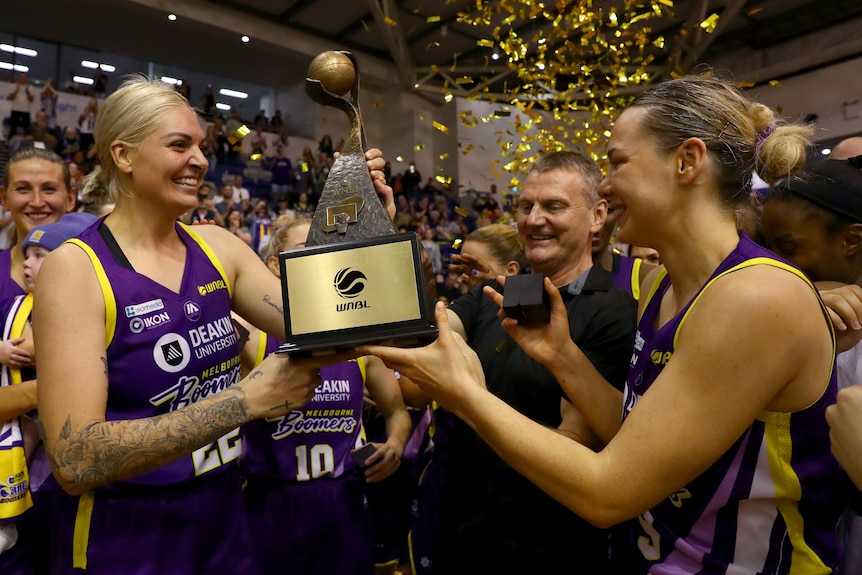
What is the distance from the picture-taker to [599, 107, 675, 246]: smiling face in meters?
1.52

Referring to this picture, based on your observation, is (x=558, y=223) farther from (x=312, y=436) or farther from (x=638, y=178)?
(x=312, y=436)

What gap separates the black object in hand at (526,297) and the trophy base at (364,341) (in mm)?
251

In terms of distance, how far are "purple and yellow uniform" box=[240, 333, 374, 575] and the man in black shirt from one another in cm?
53

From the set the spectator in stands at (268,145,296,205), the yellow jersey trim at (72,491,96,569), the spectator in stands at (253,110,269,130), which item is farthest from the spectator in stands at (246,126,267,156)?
the yellow jersey trim at (72,491,96,569)

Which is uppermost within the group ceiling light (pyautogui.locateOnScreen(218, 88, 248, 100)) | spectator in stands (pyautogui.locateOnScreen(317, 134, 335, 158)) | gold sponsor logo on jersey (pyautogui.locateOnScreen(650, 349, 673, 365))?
ceiling light (pyautogui.locateOnScreen(218, 88, 248, 100))

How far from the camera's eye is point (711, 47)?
A: 15742mm

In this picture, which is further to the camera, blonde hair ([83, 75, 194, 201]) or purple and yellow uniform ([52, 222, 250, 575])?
blonde hair ([83, 75, 194, 201])

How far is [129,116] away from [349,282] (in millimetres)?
883

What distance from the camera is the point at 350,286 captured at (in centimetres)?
150

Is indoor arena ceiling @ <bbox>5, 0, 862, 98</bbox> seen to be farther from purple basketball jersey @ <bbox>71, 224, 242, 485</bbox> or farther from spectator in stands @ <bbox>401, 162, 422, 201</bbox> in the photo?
purple basketball jersey @ <bbox>71, 224, 242, 485</bbox>

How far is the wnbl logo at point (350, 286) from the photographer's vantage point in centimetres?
150

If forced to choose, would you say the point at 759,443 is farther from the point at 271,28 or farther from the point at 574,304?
the point at 271,28

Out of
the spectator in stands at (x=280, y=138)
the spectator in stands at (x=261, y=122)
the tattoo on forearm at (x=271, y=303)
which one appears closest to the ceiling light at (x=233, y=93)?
Result: the spectator in stands at (x=261, y=122)

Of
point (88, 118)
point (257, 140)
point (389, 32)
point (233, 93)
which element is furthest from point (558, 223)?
point (233, 93)
